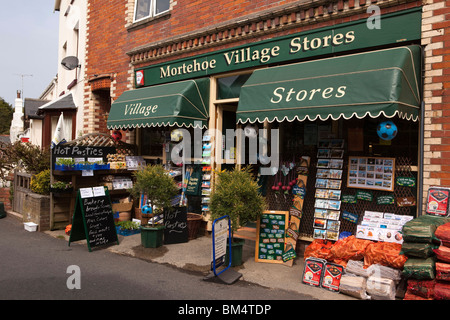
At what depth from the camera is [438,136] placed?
516 centimetres

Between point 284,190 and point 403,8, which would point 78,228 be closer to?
point 284,190

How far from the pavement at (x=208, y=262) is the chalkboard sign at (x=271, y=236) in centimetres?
15

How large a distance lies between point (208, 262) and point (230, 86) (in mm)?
3790

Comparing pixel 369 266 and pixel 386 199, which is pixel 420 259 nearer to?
pixel 369 266

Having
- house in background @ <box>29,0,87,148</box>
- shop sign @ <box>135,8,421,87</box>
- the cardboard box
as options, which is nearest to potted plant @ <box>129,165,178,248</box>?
shop sign @ <box>135,8,421,87</box>

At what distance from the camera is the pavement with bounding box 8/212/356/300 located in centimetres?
524

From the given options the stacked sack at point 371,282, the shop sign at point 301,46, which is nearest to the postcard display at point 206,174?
the shop sign at point 301,46

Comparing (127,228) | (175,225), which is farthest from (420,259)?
(127,228)

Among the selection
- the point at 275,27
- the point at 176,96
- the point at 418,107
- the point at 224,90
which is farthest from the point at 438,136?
the point at 176,96

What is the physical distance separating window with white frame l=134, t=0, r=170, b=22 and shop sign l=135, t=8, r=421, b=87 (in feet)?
5.16

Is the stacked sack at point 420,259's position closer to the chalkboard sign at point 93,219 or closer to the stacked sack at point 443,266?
the stacked sack at point 443,266

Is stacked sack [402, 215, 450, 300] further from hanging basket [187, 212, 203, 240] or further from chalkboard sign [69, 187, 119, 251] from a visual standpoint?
chalkboard sign [69, 187, 119, 251]

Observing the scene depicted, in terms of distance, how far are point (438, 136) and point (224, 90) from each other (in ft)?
14.5
